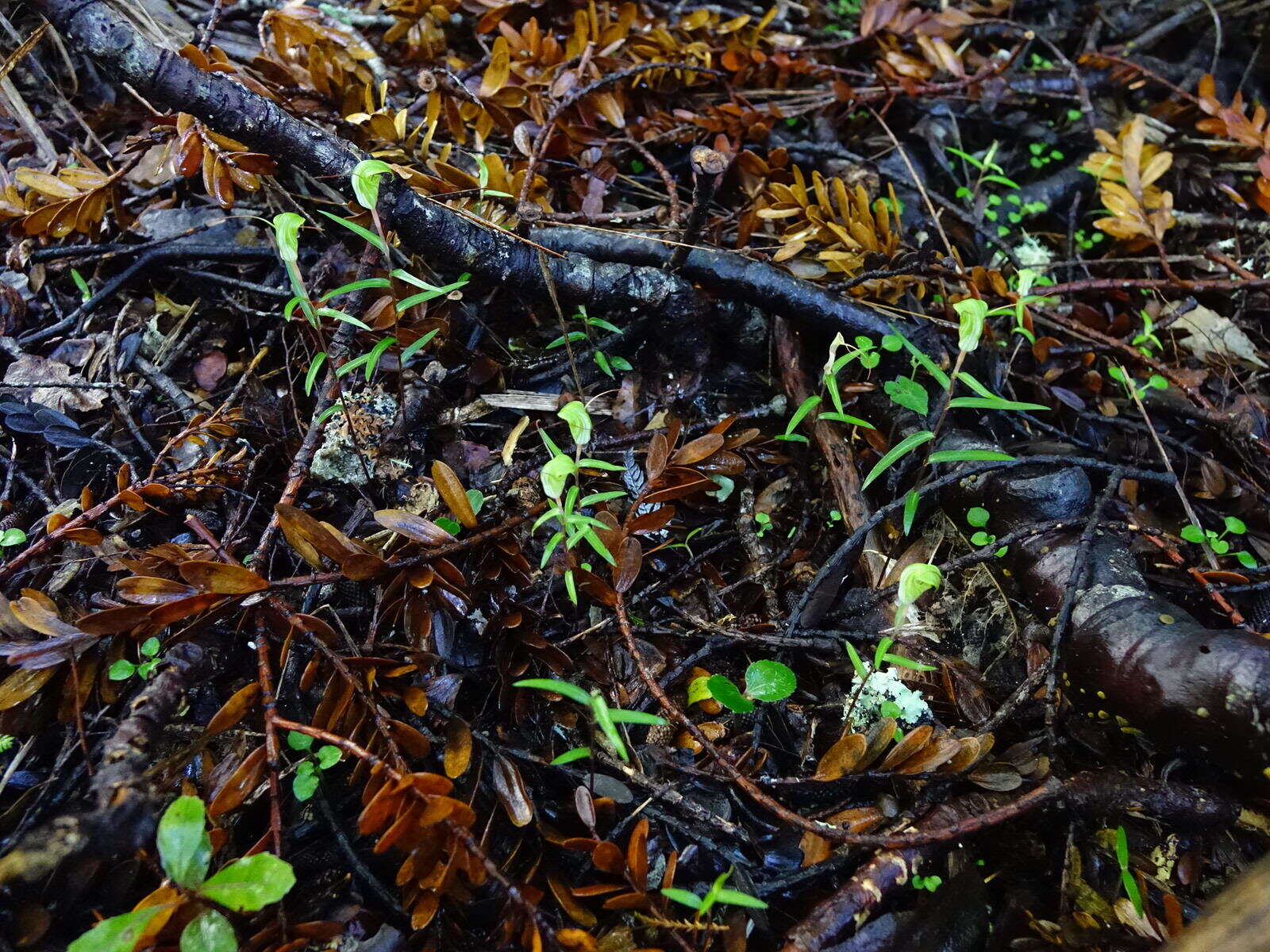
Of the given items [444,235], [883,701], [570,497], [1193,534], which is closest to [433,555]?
[570,497]

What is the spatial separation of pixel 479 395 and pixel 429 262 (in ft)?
1.52

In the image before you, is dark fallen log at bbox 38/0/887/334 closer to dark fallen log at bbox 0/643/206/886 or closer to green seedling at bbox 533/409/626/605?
green seedling at bbox 533/409/626/605

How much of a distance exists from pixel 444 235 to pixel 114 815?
162cm

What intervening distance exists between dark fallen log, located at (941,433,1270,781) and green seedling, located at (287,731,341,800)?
1.76m

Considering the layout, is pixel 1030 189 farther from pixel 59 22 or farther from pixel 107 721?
pixel 107 721

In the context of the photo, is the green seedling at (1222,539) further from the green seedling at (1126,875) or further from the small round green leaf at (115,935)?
the small round green leaf at (115,935)

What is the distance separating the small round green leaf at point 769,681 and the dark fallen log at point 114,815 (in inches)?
49.7

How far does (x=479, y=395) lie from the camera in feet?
7.35

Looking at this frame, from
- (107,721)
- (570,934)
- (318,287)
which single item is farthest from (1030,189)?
(107,721)

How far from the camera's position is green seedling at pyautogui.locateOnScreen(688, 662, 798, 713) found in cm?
167

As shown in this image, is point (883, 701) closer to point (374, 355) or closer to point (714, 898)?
point (714, 898)

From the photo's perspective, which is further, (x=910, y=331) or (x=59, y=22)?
(x=910, y=331)

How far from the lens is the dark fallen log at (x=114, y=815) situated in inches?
49.6

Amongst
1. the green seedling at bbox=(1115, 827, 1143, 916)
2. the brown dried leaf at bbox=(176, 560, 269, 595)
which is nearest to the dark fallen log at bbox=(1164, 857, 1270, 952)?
the green seedling at bbox=(1115, 827, 1143, 916)
